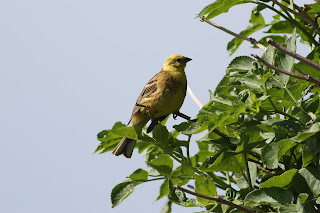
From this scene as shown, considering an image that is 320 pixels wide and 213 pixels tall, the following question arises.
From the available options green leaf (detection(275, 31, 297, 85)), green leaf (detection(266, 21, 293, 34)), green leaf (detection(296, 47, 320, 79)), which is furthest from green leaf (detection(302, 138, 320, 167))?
green leaf (detection(266, 21, 293, 34))

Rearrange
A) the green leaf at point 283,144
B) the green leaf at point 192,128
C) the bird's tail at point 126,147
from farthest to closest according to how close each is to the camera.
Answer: the bird's tail at point 126,147 < the green leaf at point 192,128 < the green leaf at point 283,144

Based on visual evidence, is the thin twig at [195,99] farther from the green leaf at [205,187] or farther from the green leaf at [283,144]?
the green leaf at [283,144]

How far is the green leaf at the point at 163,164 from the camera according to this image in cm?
237

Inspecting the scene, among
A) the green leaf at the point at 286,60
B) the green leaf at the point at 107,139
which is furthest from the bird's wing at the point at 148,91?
the green leaf at the point at 286,60

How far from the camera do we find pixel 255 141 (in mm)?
2113

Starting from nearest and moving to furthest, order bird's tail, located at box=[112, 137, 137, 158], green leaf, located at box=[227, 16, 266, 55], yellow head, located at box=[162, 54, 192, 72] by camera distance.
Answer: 1. green leaf, located at box=[227, 16, 266, 55]
2. bird's tail, located at box=[112, 137, 137, 158]
3. yellow head, located at box=[162, 54, 192, 72]

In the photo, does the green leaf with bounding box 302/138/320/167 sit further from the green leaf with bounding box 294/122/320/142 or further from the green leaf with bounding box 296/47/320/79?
the green leaf with bounding box 296/47/320/79

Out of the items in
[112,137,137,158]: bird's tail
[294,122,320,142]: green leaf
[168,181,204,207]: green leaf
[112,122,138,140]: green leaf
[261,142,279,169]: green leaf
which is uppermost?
[112,122,138,140]: green leaf

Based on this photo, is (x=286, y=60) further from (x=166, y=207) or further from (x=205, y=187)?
(x=166, y=207)

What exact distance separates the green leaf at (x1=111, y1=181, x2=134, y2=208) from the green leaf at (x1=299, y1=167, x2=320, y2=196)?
2.71ft

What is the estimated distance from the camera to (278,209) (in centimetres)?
194

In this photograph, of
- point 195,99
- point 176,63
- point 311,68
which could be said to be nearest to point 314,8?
point 311,68

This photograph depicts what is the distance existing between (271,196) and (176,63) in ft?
7.30

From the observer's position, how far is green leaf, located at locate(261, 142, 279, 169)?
1901 mm
